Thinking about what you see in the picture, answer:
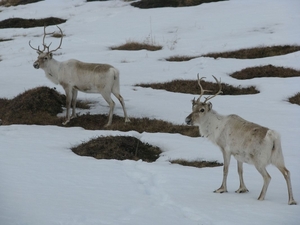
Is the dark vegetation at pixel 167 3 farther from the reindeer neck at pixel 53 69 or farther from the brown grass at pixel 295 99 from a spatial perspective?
the reindeer neck at pixel 53 69

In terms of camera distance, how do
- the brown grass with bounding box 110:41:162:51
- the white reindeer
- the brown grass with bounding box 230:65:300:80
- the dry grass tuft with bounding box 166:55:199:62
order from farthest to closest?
the brown grass with bounding box 110:41:162:51 → the dry grass tuft with bounding box 166:55:199:62 → the brown grass with bounding box 230:65:300:80 → the white reindeer

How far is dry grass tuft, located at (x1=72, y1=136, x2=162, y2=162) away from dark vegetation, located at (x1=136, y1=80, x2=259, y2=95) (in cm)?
597

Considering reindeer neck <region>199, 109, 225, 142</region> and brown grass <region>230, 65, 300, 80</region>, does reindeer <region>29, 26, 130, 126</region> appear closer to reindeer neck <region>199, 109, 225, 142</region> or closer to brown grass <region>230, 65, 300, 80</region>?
reindeer neck <region>199, 109, 225, 142</region>

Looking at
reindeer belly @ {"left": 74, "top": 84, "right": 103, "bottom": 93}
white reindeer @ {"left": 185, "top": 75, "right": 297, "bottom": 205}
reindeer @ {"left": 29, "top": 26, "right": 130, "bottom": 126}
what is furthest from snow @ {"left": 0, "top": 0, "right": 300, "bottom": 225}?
reindeer belly @ {"left": 74, "top": 84, "right": 103, "bottom": 93}

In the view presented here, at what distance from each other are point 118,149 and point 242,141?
3604 mm

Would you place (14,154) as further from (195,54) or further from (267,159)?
(195,54)

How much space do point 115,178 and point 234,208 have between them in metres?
2.35

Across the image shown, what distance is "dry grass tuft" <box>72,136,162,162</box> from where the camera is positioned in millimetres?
10258

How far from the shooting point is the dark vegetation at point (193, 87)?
16555mm

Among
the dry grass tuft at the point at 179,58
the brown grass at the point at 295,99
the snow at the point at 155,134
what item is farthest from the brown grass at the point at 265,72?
the dry grass tuft at the point at 179,58

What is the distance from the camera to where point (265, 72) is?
18.1 meters

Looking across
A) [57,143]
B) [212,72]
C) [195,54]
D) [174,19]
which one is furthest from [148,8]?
[57,143]

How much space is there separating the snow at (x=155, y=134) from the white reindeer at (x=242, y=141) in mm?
441

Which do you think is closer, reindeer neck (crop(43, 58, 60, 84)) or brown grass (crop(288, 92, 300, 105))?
reindeer neck (crop(43, 58, 60, 84))
